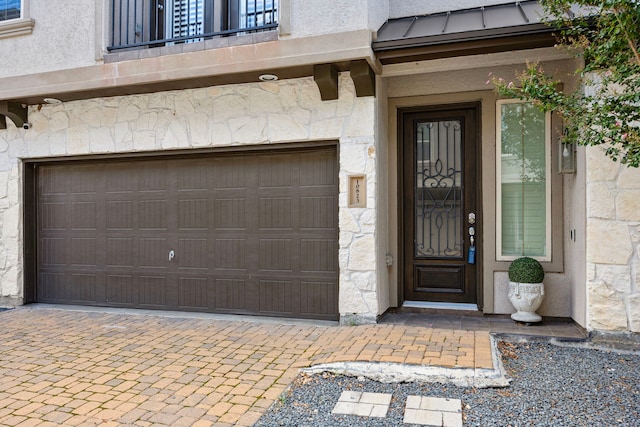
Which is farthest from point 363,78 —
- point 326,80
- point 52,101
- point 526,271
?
point 52,101

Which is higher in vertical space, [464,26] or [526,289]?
[464,26]

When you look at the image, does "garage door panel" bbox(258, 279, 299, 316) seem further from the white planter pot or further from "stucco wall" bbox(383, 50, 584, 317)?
the white planter pot

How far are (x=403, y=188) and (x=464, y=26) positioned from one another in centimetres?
203

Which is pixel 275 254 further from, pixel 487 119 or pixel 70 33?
pixel 70 33

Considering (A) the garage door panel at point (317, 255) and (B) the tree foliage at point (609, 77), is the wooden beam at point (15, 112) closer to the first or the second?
(A) the garage door panel at point (317, 255)

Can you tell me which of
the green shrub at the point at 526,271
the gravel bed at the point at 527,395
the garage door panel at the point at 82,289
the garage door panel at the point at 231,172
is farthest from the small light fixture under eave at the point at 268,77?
the garage door panel at the point at 82,289

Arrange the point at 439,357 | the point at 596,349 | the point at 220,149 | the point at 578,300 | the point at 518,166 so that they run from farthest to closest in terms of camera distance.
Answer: the point at 220,149, the point at 518,166, the point at 578,300, the point at 596,349, the point at 439,357

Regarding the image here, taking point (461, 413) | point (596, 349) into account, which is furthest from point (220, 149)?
point (596, 349)

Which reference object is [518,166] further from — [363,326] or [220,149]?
[220,149]

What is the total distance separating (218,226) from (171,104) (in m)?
1.71

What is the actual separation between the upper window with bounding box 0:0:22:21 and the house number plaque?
17.5 feet

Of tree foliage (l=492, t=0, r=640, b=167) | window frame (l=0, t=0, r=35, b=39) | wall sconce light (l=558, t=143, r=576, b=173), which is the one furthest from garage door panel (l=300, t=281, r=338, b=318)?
window frame (l=0, t=0, r=35, b=39)

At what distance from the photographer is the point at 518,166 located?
18.2ft

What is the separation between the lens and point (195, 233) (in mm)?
6207
